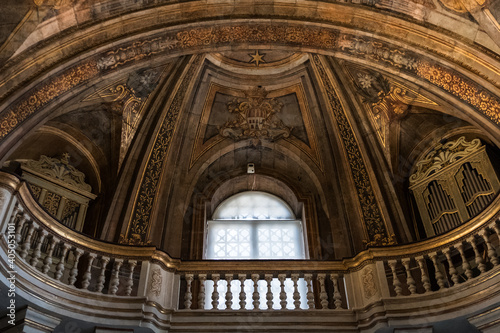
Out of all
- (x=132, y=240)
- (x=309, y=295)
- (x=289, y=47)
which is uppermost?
(x=289, y=47)

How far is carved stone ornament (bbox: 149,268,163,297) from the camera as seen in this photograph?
8914 millimetres

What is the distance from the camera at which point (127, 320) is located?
8.34 metres

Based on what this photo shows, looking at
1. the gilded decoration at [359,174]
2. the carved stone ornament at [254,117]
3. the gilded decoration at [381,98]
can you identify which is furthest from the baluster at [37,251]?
the gilded decoration at [381,98]

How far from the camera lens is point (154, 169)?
11578mm

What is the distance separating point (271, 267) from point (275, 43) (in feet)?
14.5

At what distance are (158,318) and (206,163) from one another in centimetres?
472

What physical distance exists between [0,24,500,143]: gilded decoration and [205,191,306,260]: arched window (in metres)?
4.16

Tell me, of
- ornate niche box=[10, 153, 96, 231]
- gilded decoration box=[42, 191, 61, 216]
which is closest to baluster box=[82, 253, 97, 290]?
ornate niche box=[10, 153, 96, 231]

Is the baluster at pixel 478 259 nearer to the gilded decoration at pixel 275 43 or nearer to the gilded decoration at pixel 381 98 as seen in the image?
the gilded decoration at pixel 275 43

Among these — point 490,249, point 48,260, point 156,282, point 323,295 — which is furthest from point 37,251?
point 490,249

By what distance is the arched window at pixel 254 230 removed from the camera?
1160cm

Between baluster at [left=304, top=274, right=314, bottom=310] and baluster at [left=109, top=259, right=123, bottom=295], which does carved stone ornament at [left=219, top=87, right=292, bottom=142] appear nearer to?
baluster at [left=304, top=274, right=314, bottom=310]

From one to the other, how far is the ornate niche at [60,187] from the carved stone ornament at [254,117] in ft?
11.9

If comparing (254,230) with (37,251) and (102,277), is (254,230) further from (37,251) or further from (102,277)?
(37,251)
